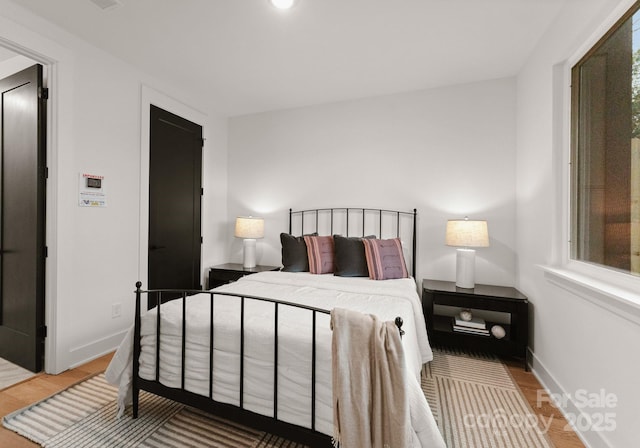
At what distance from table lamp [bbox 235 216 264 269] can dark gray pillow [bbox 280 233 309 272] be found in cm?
66

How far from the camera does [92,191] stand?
2547 millimetres

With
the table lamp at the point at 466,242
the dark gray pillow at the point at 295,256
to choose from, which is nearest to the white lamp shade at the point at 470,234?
the table lamp at the point at 466,242

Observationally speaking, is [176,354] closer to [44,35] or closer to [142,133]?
[142,133]

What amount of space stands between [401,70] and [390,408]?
286 cm

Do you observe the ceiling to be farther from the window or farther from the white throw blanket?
the white throw blanket

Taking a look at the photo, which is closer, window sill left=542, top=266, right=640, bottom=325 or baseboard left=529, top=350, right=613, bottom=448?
window sill left=542, top=266, right=640, bottom=325

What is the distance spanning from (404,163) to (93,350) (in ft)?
11.5

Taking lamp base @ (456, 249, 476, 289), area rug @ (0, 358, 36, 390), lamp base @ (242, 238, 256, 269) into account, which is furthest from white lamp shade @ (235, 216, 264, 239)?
lamp base @ (456, 249, 476, 289)

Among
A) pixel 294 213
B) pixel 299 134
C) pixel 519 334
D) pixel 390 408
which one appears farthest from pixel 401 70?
pixel 390 408

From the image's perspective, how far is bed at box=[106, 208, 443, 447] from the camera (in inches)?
52.6

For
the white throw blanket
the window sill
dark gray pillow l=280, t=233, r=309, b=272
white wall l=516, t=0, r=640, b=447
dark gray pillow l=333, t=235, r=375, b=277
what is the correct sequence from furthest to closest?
1. dark gray pillow l=280, t=233, r=309, b=272
2. dark gray pillow l=333, t=235, r=375, b=277
3. white wall l=516, t=0, r=640, b=447
4. the window sill
5. the white throw blanket

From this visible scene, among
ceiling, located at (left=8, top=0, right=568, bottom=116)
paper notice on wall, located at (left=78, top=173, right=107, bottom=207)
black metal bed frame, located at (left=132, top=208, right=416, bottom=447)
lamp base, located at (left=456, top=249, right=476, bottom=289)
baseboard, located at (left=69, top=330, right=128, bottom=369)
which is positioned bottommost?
baseboard, located at (left=69, top=330, right=128, bottom=369)

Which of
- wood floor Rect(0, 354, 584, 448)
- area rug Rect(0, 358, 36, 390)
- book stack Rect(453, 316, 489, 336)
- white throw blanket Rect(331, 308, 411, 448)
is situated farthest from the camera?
book stack Rect(453, 316, 489, 336)

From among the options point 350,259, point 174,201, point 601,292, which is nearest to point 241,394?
point 350,259
